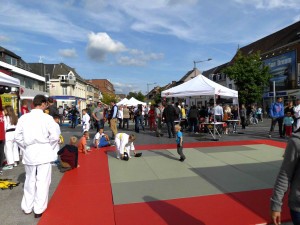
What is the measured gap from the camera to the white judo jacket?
13.8 ft

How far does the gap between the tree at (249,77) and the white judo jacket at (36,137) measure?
112 ft

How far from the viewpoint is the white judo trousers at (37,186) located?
4293 millimetres

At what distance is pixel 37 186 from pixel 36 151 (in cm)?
56

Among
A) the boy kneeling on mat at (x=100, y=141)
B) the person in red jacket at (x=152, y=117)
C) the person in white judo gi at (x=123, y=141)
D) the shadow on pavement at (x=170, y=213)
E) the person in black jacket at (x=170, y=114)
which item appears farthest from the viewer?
the person in red jacket at (x=152, y=117)

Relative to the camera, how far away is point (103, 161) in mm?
8336

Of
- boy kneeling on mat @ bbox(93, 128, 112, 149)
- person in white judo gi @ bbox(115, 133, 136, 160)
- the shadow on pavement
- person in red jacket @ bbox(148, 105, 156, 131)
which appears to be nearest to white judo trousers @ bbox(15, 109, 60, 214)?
the shadow on pavement

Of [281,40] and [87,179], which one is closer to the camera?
[87,179]

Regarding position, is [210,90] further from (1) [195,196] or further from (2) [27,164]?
(2) [27,164]

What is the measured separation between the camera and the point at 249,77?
3544 cm

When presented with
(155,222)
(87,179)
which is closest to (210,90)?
(87,179)

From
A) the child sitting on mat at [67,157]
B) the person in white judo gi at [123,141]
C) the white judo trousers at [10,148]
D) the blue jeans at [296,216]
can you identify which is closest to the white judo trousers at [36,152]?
the child sitting on mat at [67,157]

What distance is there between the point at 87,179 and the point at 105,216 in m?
2.21

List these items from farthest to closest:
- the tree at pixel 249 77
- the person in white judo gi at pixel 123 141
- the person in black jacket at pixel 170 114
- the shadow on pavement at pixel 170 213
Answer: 1. the tree at pixel 249 77
2. the person in black jacket at pixel 170 114
3. the person in white judo gi at pixel 123 141
4. the shadow on pavement at pixel 170 213

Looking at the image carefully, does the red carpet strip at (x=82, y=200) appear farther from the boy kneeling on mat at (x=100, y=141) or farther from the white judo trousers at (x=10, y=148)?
the boy kneeling on mat at (x=100, y=141)
